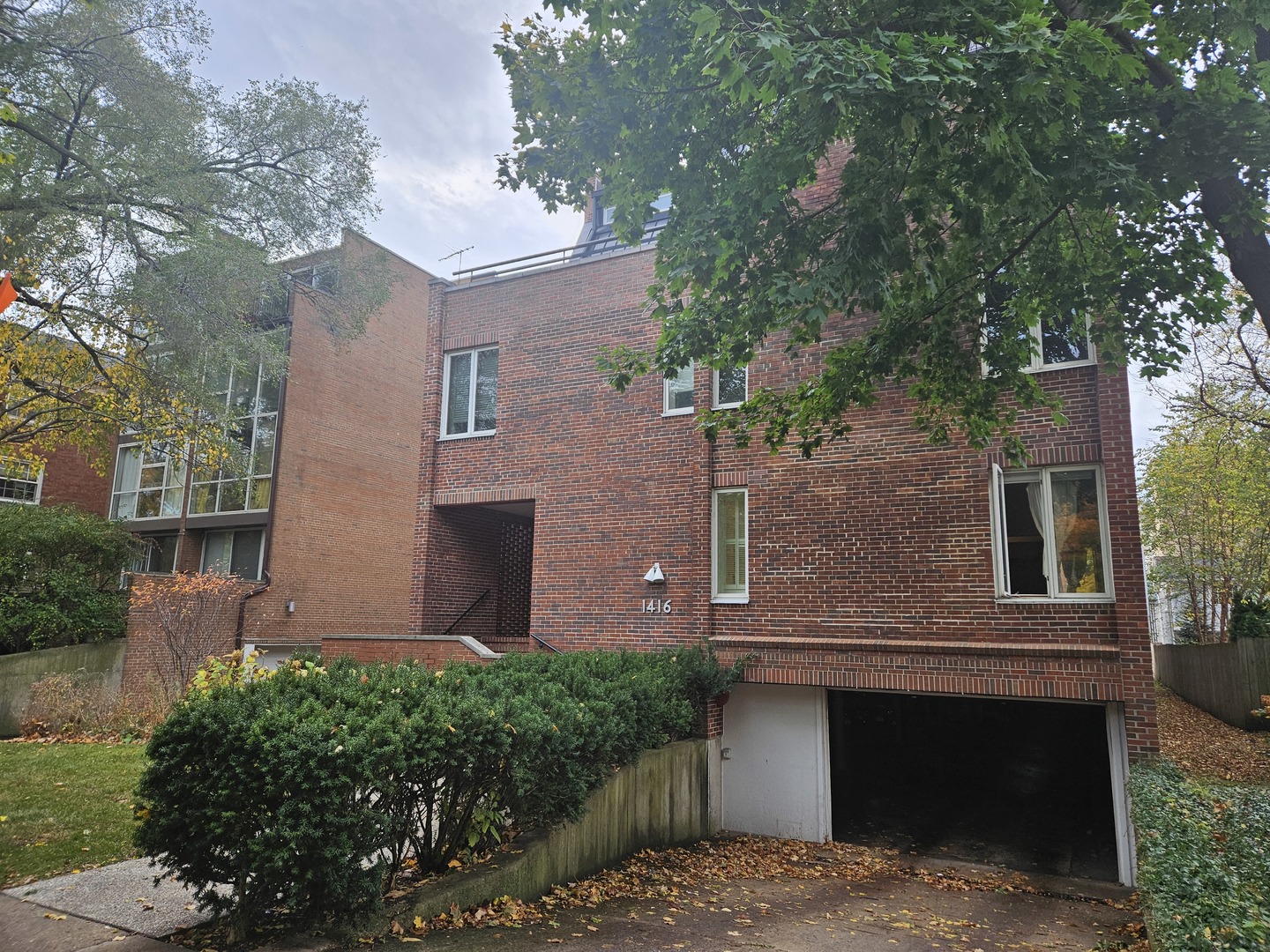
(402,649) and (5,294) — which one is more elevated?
(5,294)

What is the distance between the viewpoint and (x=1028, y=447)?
36.1 ft

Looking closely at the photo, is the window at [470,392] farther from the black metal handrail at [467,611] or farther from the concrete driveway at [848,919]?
the concrete driveway at [848,919]

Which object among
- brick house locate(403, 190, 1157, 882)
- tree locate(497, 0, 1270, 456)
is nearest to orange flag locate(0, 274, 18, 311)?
tree locate(497, 0, 1270, 456)

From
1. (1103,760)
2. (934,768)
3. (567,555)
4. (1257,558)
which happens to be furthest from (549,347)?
(1257,558)

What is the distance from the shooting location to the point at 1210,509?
2183cm

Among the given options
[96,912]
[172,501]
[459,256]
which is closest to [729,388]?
[459,256]

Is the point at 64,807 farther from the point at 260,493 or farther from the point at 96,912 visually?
the point at 260,493

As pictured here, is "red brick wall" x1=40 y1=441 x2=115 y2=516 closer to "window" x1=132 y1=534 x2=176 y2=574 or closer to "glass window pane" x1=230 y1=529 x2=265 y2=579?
"window" x1=132 y1=534 x2=176 y2=574

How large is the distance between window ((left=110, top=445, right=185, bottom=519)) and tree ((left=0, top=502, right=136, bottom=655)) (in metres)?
4.15

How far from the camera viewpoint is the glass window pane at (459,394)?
51.9 ft

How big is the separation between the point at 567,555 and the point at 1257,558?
1891 centimetres

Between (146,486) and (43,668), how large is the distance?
27.7 ft

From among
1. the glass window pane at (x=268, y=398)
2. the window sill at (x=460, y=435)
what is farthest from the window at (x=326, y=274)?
the window sill at (x=460, y=435)

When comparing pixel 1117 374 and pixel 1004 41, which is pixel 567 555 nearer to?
pixel 1117 374
